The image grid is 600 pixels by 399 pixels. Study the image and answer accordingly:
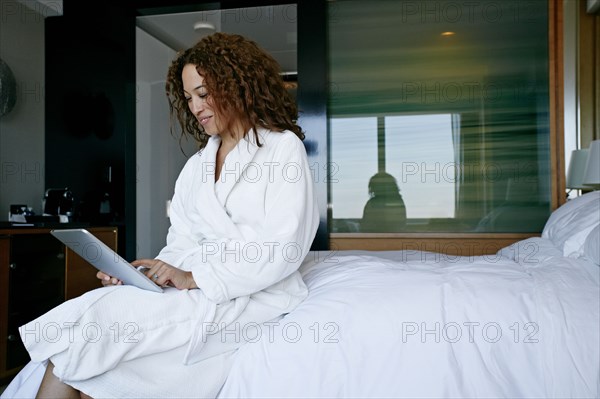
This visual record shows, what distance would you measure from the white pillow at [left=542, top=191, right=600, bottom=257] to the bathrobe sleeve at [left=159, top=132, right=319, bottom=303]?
3.50ft

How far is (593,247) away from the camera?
1695 millimetres

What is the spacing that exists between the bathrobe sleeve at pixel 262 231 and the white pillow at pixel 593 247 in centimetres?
90

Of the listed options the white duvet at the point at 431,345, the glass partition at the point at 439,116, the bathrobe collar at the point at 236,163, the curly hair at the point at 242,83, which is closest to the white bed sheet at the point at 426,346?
the white duvet at the point at 431,345

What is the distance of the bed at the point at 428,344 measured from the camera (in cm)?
119

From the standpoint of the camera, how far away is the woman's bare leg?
109 centimetres

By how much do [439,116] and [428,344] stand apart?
7.84ft

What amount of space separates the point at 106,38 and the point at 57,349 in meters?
3.32

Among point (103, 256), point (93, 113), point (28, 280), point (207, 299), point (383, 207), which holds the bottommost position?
point (28, 280)

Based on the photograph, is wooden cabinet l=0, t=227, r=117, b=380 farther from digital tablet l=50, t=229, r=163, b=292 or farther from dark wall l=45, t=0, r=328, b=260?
digital tablet l=50, t=229, r=163, b=292

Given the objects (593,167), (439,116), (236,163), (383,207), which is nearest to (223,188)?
(236,163)

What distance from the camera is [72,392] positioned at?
1.10m

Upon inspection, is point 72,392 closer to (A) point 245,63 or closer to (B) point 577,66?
(A) point 245,63

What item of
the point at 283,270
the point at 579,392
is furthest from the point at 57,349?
the point at 579,392

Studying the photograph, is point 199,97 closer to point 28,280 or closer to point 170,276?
point 170,276
